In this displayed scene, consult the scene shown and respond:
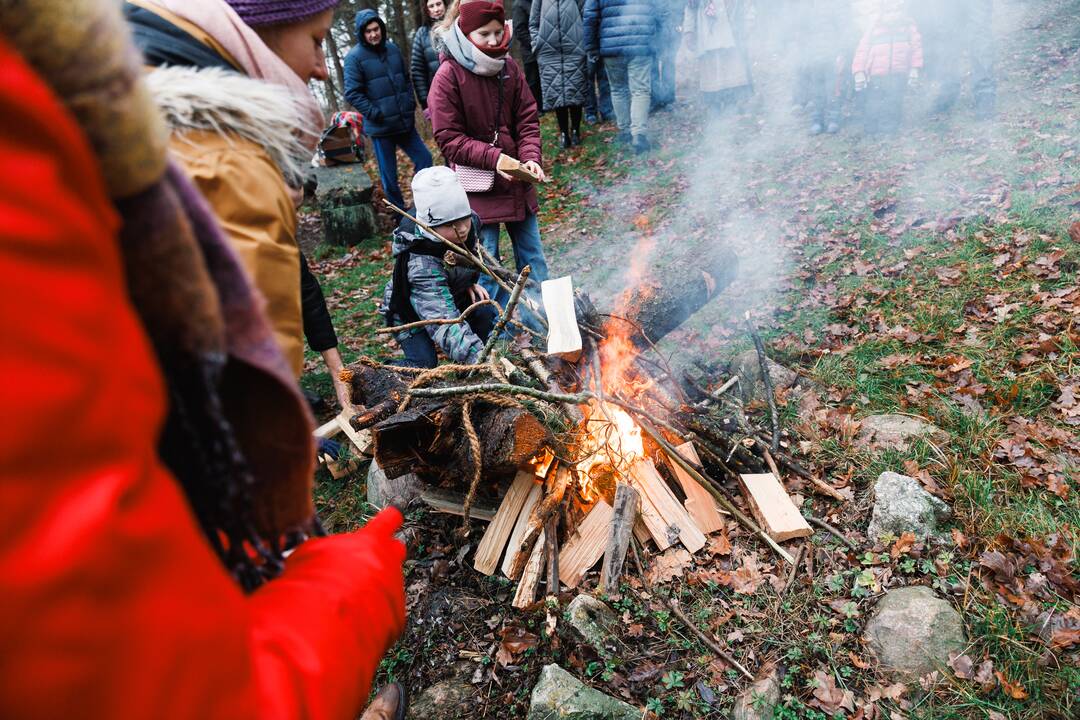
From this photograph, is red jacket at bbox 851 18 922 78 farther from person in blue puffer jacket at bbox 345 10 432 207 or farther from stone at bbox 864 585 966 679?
stone at bbox 864 585 966 679

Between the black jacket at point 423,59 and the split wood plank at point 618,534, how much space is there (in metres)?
7.78

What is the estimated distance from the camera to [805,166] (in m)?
7.75

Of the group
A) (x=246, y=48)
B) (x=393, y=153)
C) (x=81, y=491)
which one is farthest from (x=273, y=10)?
(x=393, y=153)

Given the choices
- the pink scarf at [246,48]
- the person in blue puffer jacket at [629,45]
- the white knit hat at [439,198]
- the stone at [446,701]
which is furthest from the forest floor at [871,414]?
the person in blue puffer jacket at [629,45]

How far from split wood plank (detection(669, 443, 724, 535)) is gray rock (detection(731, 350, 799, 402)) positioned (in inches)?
39.2

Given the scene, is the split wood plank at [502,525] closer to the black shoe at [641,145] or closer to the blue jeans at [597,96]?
the black shoe at [641,145]

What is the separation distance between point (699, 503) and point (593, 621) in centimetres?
99

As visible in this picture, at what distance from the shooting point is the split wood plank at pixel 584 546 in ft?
9.81

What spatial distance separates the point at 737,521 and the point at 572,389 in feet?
4.09

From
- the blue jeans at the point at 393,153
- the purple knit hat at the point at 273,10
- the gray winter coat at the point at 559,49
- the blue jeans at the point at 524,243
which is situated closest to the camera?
the purple knit hat at the point at 273,10

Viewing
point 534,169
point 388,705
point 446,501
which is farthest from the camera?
point 534,169

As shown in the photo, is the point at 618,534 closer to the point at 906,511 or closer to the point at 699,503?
the point at 699,503

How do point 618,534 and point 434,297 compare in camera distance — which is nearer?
point 618,534

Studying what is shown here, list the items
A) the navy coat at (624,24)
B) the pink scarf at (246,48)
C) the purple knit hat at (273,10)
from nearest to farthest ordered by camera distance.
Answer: the pink scarf at (246,48)
the purple knit hat at (273,10)
the navy coat at (624,24)
